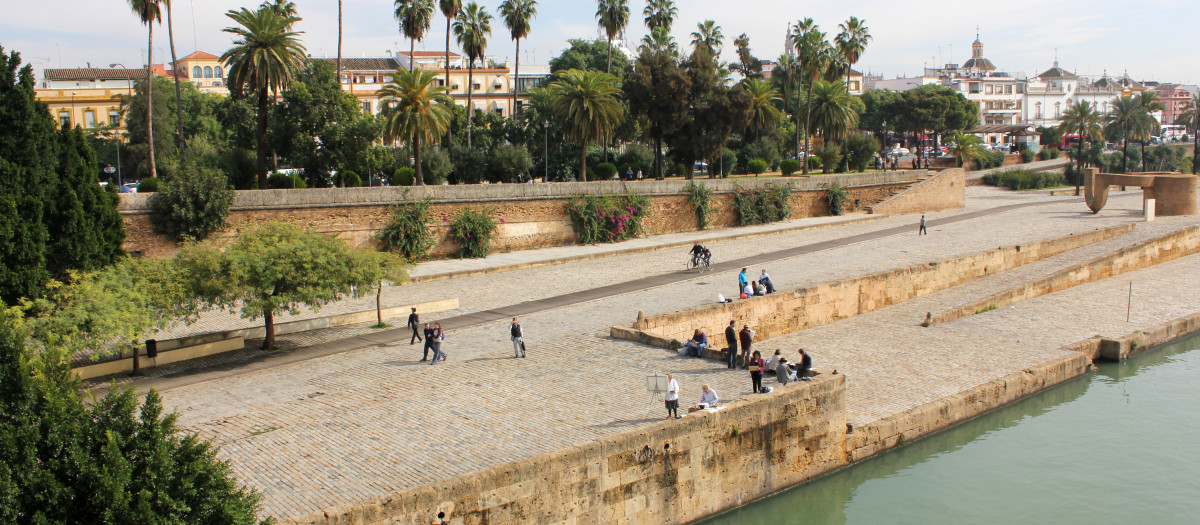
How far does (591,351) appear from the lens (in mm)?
18266

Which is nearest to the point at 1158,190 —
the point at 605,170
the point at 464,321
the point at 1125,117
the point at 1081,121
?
the point at 1081,121

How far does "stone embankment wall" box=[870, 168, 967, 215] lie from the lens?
45.4 metres

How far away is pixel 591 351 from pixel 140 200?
51.5 ft

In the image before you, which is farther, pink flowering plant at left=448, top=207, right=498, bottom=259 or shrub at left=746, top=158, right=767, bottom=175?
shrub at left=746, top=158, right=767, bottom=175

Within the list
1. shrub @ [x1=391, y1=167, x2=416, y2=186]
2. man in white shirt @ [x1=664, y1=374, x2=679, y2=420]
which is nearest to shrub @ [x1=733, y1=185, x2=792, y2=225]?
shrub @ [x1=391, y1=167, x2=416, y2=186]

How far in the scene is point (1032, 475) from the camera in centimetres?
1573

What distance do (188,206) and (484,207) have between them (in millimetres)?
9941

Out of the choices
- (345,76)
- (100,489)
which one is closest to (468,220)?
(100,489)

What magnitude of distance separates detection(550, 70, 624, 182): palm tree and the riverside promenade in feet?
26.6

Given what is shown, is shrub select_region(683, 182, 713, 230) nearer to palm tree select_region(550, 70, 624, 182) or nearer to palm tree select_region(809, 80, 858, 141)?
palm tree select_region(550, 70, 624, 182)

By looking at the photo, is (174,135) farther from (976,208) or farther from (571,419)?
(571,419)

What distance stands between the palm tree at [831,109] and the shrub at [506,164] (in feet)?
68.5

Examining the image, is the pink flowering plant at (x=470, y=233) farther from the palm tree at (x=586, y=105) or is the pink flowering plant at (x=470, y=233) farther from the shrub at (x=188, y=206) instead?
the palm tree at (x=586, y=105)

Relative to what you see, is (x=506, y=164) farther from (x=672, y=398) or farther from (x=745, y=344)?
(x=672, y=398)
